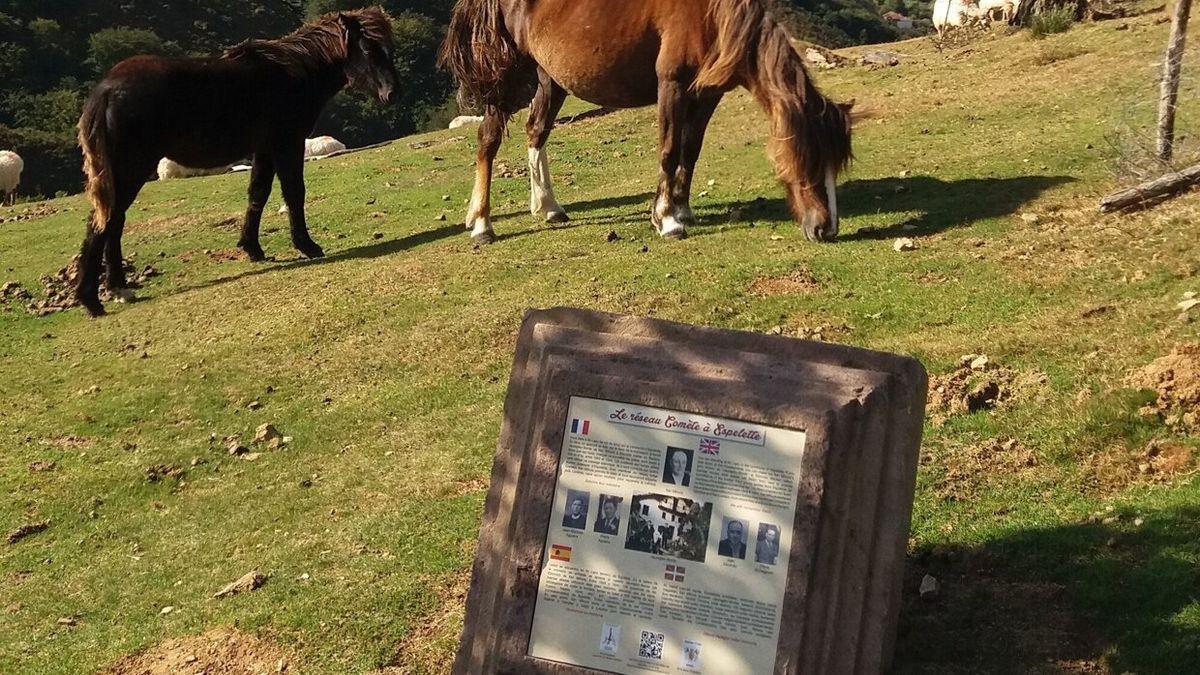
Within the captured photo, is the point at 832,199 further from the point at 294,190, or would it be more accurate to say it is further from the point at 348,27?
the point at 348,27

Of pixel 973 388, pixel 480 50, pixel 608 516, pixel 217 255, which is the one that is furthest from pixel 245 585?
pixel 217 255

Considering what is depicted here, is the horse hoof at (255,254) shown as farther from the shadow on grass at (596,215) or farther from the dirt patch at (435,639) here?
the dirt patch at (435,639)

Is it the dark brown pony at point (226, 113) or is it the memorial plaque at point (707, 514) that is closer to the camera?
the memorial plaque at point (707, 514)

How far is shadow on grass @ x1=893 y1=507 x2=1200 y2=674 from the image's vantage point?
3.66 meters

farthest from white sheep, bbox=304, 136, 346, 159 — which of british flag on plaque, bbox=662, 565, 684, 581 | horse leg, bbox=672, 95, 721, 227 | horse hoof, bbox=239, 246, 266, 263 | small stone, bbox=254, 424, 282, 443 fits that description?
british flag on plaque, bbox=662, 565, 684, 581

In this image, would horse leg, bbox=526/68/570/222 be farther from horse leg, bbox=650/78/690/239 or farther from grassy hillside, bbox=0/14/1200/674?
horse leg, bbox=650/78/690/239

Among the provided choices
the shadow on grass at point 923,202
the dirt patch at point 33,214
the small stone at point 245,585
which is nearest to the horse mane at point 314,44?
the shadow on grass at point 923,202

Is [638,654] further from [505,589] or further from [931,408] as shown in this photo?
→ [931,408]

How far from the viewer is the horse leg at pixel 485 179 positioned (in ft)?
34.3

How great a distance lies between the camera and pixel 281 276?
10250mm

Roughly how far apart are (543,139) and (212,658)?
719 cm

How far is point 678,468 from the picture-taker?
3.29 metres

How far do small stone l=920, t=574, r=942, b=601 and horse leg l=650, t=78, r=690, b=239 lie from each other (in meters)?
5.51

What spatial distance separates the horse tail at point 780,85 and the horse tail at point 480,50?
97.1 inches
